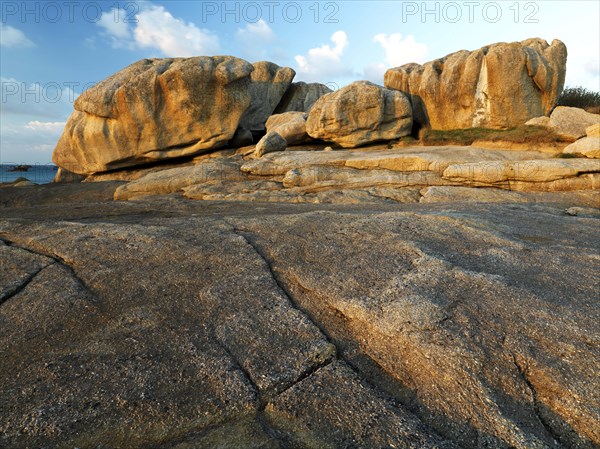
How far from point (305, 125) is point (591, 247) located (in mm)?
25097

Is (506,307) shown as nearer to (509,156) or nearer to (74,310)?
(74,310)

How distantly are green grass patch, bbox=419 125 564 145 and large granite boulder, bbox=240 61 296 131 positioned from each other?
17474 mm

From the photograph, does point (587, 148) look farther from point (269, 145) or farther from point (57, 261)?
point (57, 261)

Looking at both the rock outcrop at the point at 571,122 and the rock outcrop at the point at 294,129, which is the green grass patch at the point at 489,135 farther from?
the rock outcrop at the point at 294,129

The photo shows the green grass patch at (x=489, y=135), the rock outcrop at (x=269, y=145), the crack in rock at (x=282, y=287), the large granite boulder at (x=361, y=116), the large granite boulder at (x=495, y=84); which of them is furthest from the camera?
the large granite boulder at (x=361, y=116)

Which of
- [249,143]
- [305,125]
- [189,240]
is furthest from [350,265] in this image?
[249,143]

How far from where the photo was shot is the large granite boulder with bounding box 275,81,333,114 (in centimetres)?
4356

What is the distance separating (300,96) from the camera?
44000 millimetres

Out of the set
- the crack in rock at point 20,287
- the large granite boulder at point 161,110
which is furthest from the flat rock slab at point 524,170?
the large granite boulder at point 161,110

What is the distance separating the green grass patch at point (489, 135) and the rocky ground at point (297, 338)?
19.0 m

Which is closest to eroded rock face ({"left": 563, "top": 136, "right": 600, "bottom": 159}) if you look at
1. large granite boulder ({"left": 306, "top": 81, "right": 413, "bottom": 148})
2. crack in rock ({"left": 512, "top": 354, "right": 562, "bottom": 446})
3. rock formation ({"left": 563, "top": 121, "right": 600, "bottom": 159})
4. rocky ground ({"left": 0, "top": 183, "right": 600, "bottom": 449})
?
rock formation ({"left": 563, "top": 121, "right": 600, "bottom": 159})

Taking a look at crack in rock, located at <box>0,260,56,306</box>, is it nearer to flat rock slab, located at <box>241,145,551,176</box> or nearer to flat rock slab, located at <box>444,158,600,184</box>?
flat rock slab, located at <box>241,145,551,176</box>

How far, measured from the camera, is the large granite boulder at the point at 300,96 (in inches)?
1715

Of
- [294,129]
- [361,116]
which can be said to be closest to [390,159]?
[361,116]
